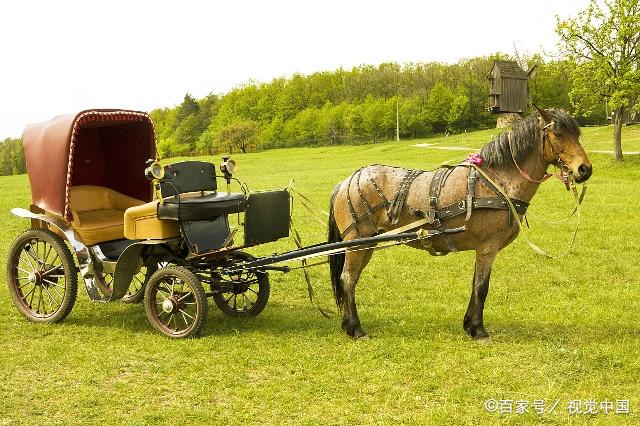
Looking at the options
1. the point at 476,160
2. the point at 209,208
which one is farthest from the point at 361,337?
the point at 476,160

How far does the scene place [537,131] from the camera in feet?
22.3

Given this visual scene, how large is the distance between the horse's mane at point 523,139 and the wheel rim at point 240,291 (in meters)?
3.51

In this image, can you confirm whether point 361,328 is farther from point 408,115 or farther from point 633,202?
point 408,115

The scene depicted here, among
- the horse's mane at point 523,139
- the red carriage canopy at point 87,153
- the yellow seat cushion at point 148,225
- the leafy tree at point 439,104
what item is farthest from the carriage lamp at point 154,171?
the leafy tree at point 439,104

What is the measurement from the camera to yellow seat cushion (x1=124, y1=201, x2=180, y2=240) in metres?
7.39

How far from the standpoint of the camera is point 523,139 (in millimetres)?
6871

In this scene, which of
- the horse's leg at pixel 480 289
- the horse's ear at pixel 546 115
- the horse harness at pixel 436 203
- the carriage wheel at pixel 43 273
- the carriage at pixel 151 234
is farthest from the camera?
the carriage wheel at pixel 43 273

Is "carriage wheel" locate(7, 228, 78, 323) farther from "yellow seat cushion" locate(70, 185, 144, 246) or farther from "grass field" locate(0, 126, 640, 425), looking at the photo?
"yellow seat cushion" locate(70, 185, 144, 246)

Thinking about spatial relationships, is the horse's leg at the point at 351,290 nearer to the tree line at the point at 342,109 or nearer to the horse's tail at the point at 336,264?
the horse's tail at the point at 336,264

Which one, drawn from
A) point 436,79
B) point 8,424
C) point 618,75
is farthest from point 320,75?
point 8,424

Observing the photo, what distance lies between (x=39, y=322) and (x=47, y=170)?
7.00ft

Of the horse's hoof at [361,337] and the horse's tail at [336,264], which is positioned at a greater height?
the horse's tail at [336,264]

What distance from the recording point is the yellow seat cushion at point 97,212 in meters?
8.41

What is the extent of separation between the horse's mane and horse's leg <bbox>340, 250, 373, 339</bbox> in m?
1.99
